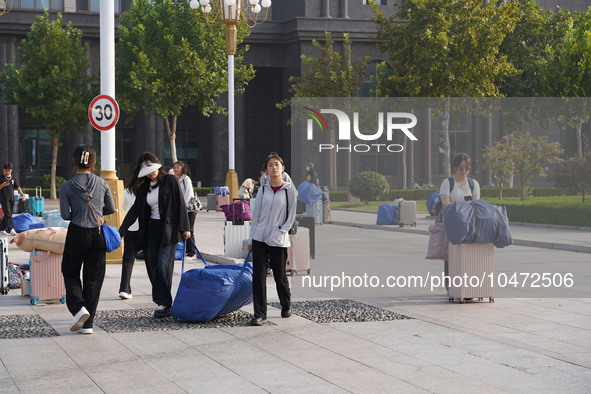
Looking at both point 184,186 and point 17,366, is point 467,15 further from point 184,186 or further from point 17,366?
point 17,366

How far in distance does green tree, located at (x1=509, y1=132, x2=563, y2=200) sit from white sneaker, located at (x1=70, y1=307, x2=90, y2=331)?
9554mm

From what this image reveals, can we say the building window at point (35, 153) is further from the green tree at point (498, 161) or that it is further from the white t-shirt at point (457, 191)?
the white t-shirt at point (457, 191)

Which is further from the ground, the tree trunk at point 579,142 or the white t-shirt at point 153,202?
the tree trunk at point 579,142

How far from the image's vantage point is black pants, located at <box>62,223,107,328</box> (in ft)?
30.1

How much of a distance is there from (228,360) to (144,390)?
1169 millimetres

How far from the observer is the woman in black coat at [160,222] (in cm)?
999

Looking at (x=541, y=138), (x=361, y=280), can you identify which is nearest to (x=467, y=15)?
(x=541, y=138)

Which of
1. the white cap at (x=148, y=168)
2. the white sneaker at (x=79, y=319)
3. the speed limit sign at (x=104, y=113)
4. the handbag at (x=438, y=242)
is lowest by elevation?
the white sneaker at (x=79, y=319)

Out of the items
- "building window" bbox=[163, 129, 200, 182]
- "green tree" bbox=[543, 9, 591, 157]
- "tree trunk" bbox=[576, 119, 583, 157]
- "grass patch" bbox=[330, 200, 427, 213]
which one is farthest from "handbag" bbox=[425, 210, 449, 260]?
"building window" bbox=[163, 129, 200, 182]

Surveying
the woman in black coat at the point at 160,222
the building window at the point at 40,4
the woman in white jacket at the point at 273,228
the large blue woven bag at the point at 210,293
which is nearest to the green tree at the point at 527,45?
the building window at the point at 40,4

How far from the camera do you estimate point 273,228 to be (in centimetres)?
979

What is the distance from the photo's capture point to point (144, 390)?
6.61 meters

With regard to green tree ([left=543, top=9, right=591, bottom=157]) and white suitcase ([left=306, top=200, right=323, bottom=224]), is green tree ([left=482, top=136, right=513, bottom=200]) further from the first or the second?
green tree ([left=543, top=9, right=591, bottom=157])

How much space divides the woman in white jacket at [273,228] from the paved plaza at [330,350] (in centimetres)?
46
